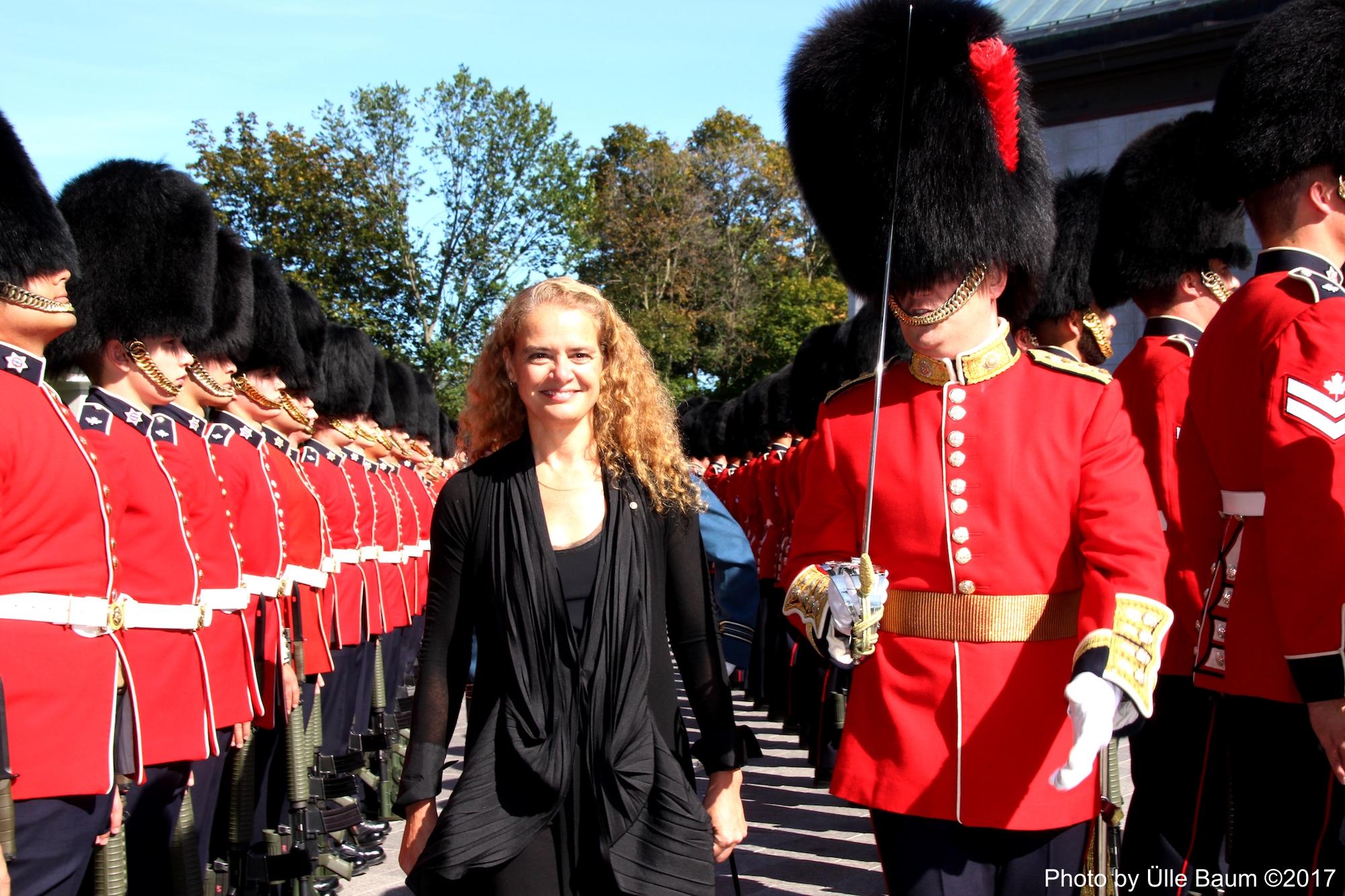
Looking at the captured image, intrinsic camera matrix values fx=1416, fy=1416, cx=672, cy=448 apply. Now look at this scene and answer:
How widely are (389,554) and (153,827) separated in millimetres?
5121

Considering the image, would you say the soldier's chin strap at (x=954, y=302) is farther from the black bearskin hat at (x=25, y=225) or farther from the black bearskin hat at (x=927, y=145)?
the black bearskin hat at (x=25, y=225)

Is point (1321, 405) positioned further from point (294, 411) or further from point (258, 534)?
point (294, 411)

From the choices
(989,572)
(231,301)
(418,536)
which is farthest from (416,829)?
(418,536)

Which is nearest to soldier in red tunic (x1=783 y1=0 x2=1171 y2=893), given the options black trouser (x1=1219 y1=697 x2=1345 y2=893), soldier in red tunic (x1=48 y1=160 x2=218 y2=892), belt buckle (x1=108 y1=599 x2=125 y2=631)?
black trouser (x1=1219 y1=697 x2=1345 y2=893)

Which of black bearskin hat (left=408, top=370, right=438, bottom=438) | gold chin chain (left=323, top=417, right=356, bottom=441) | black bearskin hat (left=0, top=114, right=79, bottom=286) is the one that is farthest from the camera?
black bearskin hat (left=408, top=370, right=438, bottom=438)

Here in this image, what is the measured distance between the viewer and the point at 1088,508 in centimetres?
260

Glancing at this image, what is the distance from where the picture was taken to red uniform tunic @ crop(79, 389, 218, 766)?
12.6ft

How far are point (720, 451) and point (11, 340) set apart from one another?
15.6m

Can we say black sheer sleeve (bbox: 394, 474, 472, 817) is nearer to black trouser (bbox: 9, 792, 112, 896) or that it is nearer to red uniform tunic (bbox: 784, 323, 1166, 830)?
red uniform tunic (bbox: 784, 323, 1166, 830)

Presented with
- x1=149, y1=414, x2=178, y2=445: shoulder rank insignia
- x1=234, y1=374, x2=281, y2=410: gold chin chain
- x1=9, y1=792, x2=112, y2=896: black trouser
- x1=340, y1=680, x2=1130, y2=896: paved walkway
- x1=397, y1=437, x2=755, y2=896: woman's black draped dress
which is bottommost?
x1=340, y1=680, x2=1130, y2=896: paved walkway

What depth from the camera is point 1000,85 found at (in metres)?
2.95

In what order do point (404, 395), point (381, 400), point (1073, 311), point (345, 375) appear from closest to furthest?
point (1073, 311) → point (345, 375) → point (381, 400) → point (404, 395)

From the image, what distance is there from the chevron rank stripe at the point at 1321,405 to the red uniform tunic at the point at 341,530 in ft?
17.8

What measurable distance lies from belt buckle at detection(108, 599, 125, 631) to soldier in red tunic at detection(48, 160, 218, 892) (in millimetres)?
46
